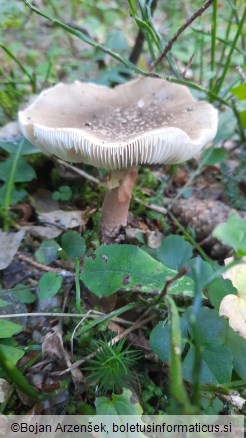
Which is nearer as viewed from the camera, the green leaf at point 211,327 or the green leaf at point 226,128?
the green leaf at point 211,327

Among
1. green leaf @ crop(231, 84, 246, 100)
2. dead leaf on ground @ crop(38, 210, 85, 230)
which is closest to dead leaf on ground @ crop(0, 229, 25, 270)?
dead leaf on ground @ crop(38, 210, 85, 230)

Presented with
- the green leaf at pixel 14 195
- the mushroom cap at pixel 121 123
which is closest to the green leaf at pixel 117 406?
the mushroom cap at pixel 121 123

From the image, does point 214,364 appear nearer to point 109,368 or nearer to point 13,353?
point 109,368

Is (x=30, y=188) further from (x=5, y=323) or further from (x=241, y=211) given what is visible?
(x=241, y=211)

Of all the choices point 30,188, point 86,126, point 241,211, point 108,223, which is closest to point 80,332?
point 108,223

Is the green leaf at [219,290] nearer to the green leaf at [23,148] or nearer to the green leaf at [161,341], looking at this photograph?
the green leaf at [161,341]

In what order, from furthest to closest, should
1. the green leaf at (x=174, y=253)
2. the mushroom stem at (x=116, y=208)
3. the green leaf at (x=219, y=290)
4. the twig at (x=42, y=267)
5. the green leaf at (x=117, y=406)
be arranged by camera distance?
the mushroom stem at (x=116, y=208) → the twig at (x=42, y=267) → the green leaf at (x=174, y=253) → the green leaf at (x=219, y=290) → the green leaf at (x=117, y=406)

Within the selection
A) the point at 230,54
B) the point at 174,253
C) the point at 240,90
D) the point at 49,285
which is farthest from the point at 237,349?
the point at 230,54
